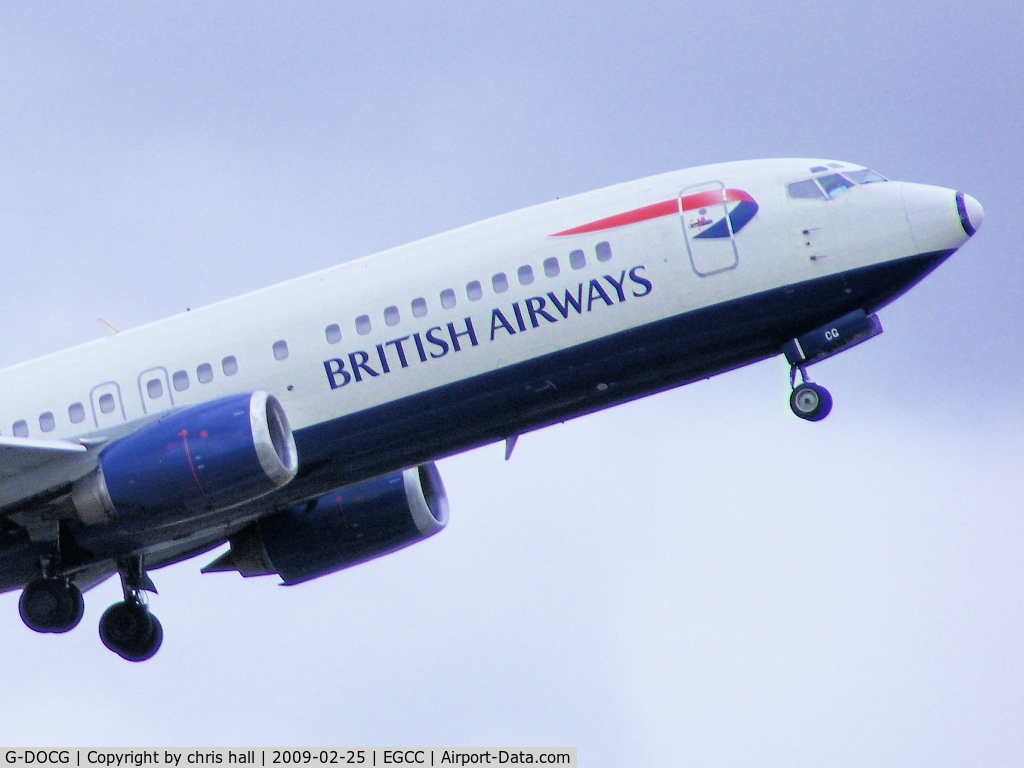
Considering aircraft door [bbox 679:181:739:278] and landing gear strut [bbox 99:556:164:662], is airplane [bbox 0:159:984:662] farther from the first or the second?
landing gear strut [bbox 99:556:164:662]

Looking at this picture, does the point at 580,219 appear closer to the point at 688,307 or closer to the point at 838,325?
the point at 688,307

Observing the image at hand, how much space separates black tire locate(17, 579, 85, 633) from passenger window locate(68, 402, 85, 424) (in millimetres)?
3066

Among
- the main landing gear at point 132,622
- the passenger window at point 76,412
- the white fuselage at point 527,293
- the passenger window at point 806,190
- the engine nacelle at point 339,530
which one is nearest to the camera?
the white fuselage at point 527,293

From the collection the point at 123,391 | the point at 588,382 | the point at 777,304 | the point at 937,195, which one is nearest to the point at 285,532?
the point at 123,391

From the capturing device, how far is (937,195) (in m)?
39.7

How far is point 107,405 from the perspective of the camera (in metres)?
41.3

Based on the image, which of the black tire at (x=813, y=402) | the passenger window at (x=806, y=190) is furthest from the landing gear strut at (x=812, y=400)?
the passenger window at (x=806, y=190)

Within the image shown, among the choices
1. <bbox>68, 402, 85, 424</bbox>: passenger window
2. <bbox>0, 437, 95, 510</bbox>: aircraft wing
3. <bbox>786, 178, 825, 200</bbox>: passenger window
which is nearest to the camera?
<bbox>0, 437, 95, 510</bbox>: aircraft wing

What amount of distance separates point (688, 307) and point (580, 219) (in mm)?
2651

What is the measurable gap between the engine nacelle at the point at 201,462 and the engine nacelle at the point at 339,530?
5.85m

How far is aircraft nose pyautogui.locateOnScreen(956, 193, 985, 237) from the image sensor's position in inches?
1558

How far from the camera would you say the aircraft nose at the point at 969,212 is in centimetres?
3956

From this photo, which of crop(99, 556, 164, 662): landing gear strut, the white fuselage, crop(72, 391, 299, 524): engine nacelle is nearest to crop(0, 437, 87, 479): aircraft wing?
the white fuselage

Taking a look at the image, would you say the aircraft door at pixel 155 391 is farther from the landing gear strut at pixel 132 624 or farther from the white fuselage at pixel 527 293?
the landing gear strut at pixel 132 624
